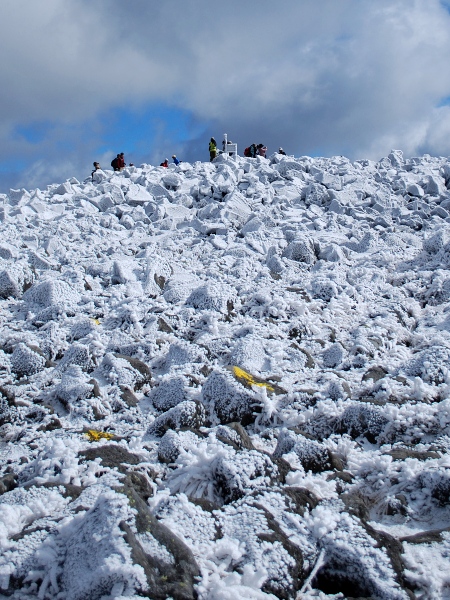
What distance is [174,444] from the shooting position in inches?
163

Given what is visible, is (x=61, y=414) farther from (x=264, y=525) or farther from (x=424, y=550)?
(x=424, y=550)

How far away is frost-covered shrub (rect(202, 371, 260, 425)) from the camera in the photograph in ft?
16.0

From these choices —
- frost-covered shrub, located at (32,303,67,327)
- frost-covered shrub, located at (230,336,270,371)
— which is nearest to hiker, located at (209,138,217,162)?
frost-covered shrub, located at (32,303,67,327)

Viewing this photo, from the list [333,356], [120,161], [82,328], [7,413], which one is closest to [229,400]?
[333,356]

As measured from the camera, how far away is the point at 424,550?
3.04 m

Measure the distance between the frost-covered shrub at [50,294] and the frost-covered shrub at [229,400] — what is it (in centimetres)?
382

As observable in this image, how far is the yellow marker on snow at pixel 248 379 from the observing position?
17.0ft

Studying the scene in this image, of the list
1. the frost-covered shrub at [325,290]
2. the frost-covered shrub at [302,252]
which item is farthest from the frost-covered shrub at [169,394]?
the frost-covered shrub at [302,252]

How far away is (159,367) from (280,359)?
1.69 meters

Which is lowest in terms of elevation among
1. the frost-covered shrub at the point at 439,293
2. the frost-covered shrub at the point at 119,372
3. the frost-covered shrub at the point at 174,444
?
the frost-covered shrub at the point at 174,444

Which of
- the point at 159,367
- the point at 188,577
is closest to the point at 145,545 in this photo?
the point at 188,577

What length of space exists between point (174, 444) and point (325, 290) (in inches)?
205

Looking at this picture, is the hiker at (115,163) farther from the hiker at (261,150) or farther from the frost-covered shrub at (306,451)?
the frost-covered shrub at (306,451)

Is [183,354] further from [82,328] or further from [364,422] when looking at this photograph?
[364,422]
